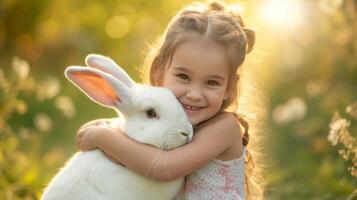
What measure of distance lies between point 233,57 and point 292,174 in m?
2.00

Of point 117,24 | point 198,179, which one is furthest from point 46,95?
point 117,24

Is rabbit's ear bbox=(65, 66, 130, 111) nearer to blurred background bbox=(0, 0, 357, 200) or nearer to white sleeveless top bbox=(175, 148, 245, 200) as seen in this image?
white sleeveless top bbox=(175, 148, 245, 200)

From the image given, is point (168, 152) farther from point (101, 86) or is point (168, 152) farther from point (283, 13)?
point (283, 13)

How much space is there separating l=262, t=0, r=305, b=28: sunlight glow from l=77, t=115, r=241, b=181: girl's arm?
3942mm

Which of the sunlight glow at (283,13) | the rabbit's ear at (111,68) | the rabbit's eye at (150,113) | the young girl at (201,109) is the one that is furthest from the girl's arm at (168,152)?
the sunlight glow at (283,13)

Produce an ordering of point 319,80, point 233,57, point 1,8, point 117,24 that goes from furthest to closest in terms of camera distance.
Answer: point 117,24
point 1,8
point 319,80
point 233,57

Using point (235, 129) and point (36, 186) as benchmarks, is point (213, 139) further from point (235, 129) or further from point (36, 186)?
point (36, 186)

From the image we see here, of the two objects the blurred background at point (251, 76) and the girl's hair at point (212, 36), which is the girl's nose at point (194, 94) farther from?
the blurred background at point (251, 76)

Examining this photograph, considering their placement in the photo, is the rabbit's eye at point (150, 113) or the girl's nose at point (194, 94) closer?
the rabbit's eye at point (150, 113)

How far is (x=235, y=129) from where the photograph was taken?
3637mm

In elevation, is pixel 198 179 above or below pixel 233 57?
below

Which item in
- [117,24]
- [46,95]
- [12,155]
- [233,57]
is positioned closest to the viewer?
[233,57]

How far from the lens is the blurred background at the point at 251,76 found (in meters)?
4.80

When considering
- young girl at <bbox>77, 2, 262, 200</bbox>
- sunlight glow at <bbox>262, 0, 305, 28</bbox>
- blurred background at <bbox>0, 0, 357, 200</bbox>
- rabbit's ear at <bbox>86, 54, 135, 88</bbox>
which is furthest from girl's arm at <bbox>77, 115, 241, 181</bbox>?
sunlight glow at <bbox>262, 0, 305, 28</bbox>
